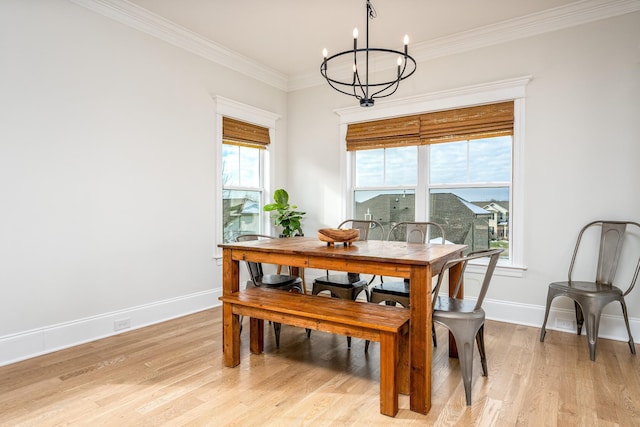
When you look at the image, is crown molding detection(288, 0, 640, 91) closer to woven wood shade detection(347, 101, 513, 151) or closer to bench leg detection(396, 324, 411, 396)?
woven wood shade detection(347, 101, 513, 151)

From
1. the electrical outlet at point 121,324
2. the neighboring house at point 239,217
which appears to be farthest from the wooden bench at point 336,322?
the neighboring house at point 239,217

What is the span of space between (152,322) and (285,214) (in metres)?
1.98

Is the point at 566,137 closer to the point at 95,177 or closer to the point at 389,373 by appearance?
the point at 389,373

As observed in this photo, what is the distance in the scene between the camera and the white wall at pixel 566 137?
324 centimetres

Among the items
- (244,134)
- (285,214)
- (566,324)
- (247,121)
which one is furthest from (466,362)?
(247,121)

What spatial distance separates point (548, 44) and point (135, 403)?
4.39 m

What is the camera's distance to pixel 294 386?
7.80ft

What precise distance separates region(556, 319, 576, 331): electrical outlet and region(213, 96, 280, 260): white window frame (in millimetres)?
3397

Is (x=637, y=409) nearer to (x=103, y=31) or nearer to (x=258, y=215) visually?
(x=258, y=215)

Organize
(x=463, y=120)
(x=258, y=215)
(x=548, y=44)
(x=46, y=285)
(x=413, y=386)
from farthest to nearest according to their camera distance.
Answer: (x=258, y=215) → (x=463, y=120) → (x=548, y=44) → (x=46, y=285) → (x=413, y=386)

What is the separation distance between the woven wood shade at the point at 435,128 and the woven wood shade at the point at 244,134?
43.7 inches

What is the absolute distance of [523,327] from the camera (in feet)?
11.7

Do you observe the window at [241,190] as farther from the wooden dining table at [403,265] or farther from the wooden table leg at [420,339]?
the wooden table leg at [420,339]

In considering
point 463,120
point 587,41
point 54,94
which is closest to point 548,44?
point 587,41
